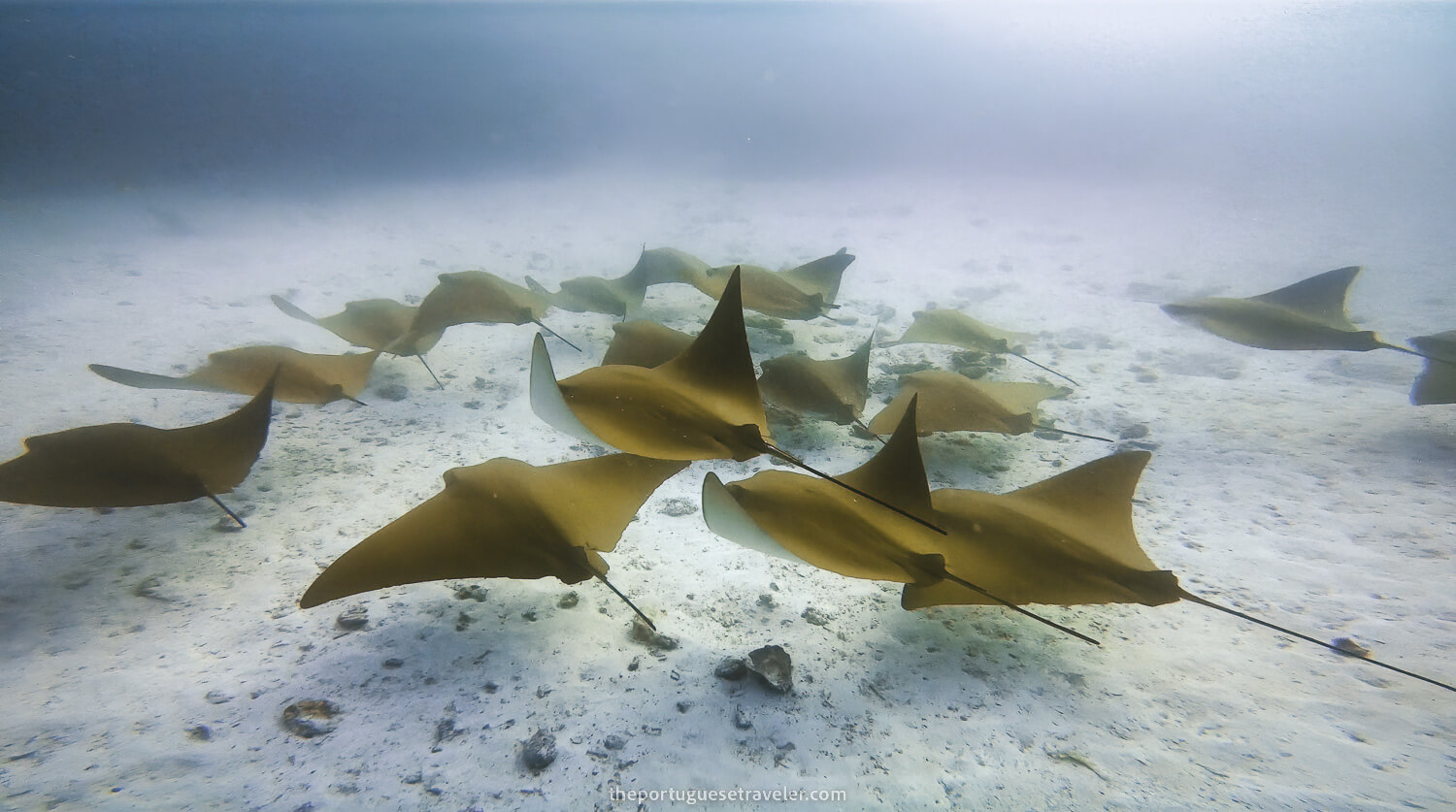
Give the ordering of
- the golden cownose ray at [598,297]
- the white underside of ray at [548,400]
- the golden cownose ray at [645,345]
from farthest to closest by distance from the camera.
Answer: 1. the golden cownose ray at [598,297]
2. the golden cownose ray at [645,345]
3. the white underside of ray at [548,400]

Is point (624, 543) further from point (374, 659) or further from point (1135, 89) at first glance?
point (1135, 89)

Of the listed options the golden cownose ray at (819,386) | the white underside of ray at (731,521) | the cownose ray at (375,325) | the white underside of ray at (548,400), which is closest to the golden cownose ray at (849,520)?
the white underside of ray at (731,521)

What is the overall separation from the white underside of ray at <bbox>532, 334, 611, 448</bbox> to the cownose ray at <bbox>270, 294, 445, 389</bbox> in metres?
2.08

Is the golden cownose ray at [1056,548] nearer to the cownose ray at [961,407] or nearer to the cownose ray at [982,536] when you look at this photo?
the cownose ray at [982,536]

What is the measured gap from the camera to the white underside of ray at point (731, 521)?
158cm

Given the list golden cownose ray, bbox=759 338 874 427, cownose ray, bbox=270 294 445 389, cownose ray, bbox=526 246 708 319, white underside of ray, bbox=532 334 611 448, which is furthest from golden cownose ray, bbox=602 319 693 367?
cownose ray, bbox=270 294 445 389

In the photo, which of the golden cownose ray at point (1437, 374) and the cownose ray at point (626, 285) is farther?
the cownose ray at point (626, 285)

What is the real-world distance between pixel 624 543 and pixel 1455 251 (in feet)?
45.4

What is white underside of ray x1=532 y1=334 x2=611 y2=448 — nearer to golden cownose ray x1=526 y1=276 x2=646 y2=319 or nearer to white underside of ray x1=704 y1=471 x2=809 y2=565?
white underside of ray x1=704 y1=471 x2=809 y2=565

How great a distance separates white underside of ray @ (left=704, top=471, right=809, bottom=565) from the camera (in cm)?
158

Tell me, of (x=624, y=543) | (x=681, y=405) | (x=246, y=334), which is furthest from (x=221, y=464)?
(x=246, y=334)

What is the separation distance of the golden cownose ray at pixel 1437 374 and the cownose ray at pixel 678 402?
150 inches

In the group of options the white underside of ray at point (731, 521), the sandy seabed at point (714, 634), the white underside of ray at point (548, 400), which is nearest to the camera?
the sandy seabed at point (714, 634)

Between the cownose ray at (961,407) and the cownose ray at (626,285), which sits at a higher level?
the cownose ray at (626,285)
